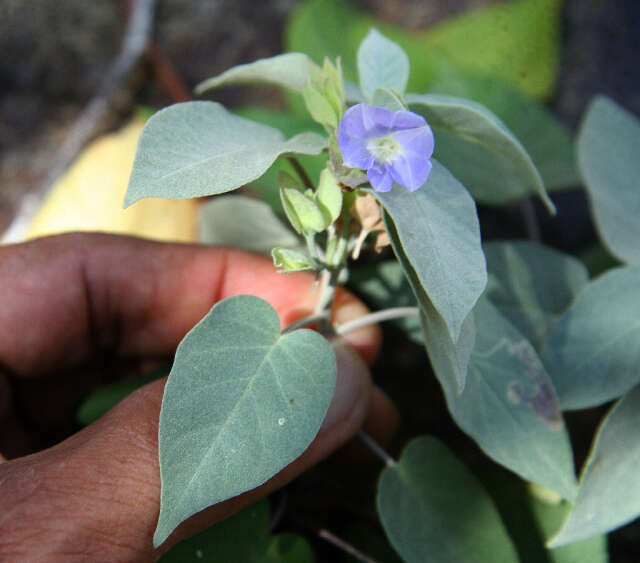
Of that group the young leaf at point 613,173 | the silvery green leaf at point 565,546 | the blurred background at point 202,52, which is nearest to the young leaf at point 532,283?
the young leaf at point 613,173

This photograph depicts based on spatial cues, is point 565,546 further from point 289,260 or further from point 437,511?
point 289,260

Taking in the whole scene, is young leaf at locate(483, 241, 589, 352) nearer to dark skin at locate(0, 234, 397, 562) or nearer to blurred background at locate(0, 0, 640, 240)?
dark skin at locate(0, 234, 397, 562)

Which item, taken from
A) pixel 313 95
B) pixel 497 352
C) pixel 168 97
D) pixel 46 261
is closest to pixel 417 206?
pixel 313 95

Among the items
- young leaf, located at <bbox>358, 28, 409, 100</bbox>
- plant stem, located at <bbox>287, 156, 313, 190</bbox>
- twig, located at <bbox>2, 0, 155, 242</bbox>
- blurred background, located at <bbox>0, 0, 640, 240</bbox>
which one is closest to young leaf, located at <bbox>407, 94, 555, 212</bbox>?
young leaf, located at <bbox>358, 28, 409, 100</bbox>

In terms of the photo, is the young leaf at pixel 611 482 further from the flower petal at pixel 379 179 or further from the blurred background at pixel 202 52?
the blurred background at pixel 202 52

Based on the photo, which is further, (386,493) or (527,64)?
(527,64)

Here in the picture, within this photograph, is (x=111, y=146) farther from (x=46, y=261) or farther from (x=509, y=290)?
(x=509, y=290)
